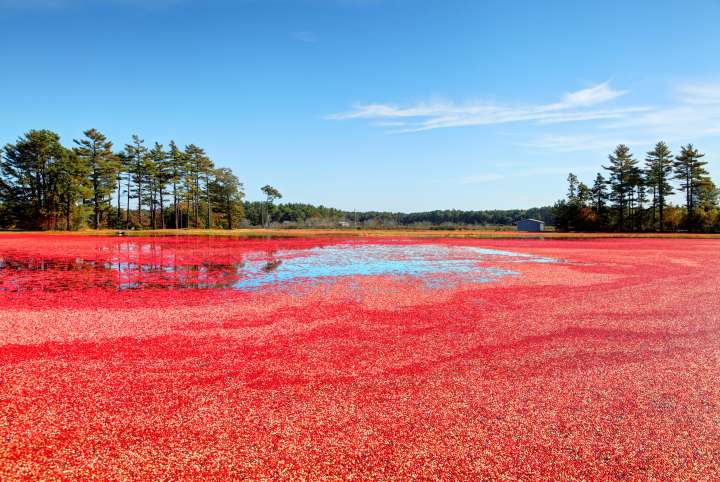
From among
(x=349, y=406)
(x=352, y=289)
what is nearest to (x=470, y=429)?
(x=349, y=406)

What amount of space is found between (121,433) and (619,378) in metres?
6.59

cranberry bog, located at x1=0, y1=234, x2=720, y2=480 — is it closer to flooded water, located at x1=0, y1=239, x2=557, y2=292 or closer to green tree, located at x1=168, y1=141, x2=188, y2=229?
flooded water, located at x1=0, y1=239, x2=557, y2=292

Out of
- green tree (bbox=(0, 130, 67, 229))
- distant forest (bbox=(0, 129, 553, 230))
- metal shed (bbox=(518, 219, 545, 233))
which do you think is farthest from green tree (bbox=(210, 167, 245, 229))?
metal shed (bbox=(518, 219, 545, 233))

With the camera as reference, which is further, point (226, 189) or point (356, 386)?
A: point (226, 189)

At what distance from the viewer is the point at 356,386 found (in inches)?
221

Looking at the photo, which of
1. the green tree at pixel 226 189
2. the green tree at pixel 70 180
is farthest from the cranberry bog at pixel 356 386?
the green tree at pixel 226 189

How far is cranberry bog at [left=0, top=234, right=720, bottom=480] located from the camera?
12.7 feet

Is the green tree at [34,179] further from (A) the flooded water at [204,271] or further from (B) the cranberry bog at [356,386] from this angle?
(B) the cranberry bog at [356,386]

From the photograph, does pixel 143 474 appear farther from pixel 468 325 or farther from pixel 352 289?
pixel 352 289

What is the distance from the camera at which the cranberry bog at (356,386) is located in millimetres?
3863

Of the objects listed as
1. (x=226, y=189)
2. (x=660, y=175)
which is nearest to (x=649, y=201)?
(x=660, y=175)

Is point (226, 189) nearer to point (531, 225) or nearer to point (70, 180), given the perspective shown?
point (70, 180)

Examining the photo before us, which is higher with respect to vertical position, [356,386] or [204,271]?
[204,271]

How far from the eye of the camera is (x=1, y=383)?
5.49m
